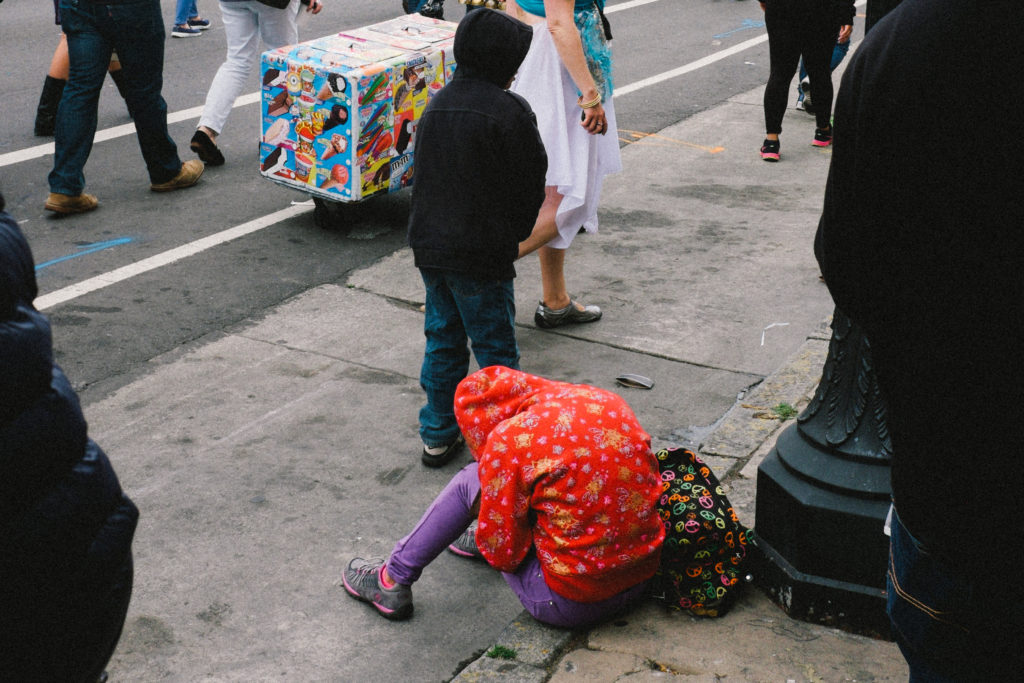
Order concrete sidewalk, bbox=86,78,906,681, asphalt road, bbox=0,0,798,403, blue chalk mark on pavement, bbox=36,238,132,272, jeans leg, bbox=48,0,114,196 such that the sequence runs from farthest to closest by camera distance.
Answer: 1. jeans leg, bbox=48,0,114,196
2. blue chalk mark on pavement, bbox=36,238,132,272
3. asphalt road, bbox=0,0,798,403
4. concrete sidewalk, bbox=86,78,906,681

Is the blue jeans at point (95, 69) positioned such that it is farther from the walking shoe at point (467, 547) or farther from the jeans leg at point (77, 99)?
the walking shoe at point (467, 547)

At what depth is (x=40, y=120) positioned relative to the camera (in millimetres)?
7715

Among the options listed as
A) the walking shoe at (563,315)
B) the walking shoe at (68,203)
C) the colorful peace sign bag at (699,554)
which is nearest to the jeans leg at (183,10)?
the walking shoe at (68,203)

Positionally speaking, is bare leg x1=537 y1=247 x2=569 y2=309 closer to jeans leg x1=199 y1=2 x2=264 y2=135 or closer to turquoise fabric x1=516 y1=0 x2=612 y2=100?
turquoise fabric x1=516 y1=0 x2=612 y2=100

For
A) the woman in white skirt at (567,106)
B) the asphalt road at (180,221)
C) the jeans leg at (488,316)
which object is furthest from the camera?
the asphalt road at (180,221)

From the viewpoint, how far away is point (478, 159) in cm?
360

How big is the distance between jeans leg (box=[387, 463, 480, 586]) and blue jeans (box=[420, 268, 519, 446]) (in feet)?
2.48

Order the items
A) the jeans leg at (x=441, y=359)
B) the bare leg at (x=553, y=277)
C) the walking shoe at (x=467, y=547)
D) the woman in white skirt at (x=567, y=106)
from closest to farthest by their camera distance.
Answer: the walking shoe at (x=467, y=547) → the jeans leg at (x=441, y=359) → the woman in white skirt at (x=567, y=106) → the bare leg at (x=553, y=277)

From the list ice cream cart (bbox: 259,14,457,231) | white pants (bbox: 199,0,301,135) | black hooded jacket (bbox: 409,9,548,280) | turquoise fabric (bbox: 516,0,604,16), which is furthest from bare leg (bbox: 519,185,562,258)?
white pants (bbox: 199,0,301,135)

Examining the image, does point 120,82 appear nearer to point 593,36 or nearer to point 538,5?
point 538,5

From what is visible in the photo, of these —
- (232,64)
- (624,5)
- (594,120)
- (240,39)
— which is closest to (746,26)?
(624,5)

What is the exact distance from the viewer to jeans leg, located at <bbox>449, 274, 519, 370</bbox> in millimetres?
3746

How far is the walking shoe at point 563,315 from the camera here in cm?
508

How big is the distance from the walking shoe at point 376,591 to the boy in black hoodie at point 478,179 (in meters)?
0.94
